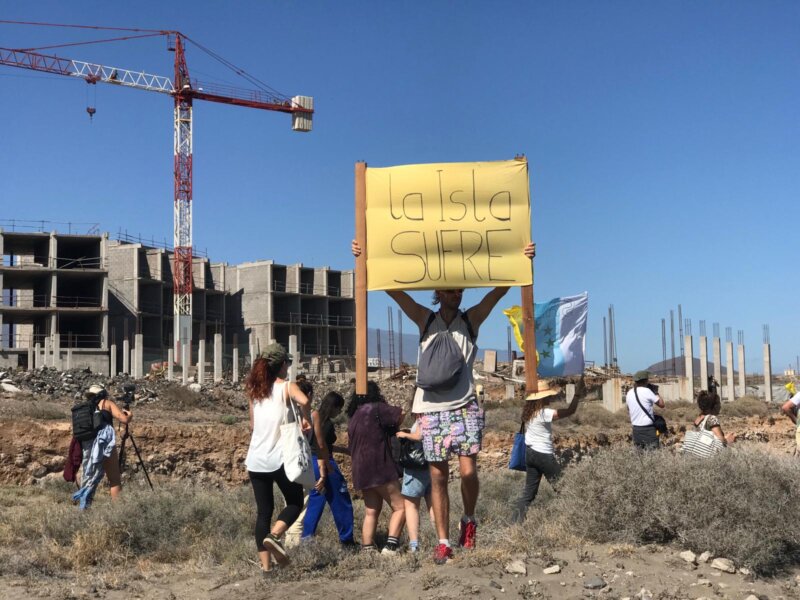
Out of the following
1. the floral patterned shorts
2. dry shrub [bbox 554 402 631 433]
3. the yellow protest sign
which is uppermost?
the yellow protest sign

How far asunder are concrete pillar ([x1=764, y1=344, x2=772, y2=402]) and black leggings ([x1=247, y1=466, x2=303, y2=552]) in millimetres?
30091

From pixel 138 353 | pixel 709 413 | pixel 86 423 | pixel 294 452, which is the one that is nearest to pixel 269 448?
pixel 294 452

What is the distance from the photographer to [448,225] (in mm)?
6371

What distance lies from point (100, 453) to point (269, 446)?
4241 millimetres

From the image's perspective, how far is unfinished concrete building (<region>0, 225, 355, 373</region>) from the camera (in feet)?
159

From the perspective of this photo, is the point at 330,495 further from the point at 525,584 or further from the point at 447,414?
the point at 525,584

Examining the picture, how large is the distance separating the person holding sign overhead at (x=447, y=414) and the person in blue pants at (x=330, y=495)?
4.25ft

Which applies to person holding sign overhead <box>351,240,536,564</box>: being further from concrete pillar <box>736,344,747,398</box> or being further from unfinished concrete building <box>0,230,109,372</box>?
unfinished concrete building <box>0,230,109,372</box>

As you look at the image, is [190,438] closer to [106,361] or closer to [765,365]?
[765,365]

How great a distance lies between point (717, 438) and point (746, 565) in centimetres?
288

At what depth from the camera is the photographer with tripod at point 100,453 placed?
29.3ft

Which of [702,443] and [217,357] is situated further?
[217,357]

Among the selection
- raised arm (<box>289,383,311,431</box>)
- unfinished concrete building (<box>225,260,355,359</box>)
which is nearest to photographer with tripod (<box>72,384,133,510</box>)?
raised arm (<box>289,383,311,431</box>)

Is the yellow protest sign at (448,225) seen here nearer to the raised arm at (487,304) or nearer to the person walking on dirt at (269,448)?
the raised arm at (487,304)
